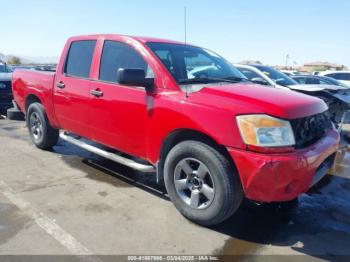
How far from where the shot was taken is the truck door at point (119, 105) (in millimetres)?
3914

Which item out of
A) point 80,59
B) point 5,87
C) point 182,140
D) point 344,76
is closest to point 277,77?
point 80,59

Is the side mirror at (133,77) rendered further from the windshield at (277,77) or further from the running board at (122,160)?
the windshield at (277,77)

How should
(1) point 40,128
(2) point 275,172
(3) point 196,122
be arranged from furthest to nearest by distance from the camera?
(1) point 40,128 → (3) point 196,122 → (2) point 275,172

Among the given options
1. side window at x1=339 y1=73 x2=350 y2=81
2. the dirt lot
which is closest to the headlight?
the dirt lot

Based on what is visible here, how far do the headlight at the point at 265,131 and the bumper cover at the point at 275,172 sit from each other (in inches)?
4.1

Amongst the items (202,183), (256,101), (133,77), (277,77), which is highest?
(133,77)

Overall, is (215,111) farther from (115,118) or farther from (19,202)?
(19,202)

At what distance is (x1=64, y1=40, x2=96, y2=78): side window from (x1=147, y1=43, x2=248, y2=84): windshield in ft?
3.63

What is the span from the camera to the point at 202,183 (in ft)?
11.2

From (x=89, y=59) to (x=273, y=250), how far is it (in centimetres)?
336

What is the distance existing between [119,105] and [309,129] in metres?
2.11

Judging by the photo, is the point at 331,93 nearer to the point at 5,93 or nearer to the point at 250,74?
the point at 250,74

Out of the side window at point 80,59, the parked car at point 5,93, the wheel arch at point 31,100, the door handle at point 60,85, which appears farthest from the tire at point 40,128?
the parked car at point 5,93

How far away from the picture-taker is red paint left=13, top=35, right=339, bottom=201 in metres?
2.98
